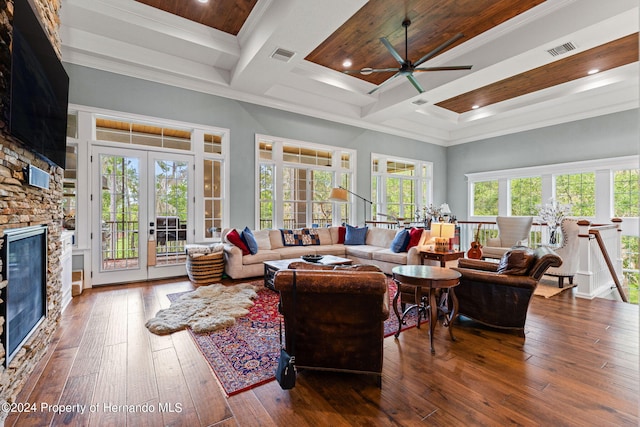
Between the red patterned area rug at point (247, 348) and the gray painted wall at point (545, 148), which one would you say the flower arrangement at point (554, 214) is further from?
the red patterned area rug at point (247, 348)

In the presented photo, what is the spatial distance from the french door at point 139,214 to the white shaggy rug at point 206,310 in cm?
141

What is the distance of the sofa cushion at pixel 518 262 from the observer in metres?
2.75

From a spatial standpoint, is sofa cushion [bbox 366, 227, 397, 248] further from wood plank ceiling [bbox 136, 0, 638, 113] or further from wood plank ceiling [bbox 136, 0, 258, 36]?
wood plank ceiling [bbox 136, 0, 258, 36]

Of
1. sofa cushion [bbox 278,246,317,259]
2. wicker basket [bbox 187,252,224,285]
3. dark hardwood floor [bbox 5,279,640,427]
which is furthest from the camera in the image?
sofa cushion [bbox 278,246,317,259]

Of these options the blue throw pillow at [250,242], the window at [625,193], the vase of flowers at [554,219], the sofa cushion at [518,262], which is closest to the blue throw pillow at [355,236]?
the blue throw pillow at [250,242]

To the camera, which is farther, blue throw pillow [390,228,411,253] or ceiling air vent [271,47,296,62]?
blue throw pillow [390,228,411,253]

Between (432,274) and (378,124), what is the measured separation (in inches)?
228

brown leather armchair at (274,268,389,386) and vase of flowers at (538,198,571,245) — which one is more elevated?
vase of flowers at (538,198,571,245)

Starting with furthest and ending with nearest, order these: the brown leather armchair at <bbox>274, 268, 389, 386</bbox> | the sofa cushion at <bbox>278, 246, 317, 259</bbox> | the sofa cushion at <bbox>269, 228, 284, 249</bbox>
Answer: the sofa cushion at <bbox>269, 228, 284, 249</bbox>, the sofa cushion at <bbox>278, 246, 317, 259</bbox>, the brown leather armchair at <bbox>274, 268, 389, 386</bbox>

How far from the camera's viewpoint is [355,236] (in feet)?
20.2

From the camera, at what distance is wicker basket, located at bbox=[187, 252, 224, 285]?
468 centimetres

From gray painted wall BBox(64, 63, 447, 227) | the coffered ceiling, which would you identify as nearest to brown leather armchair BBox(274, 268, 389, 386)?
the coffered ceiling

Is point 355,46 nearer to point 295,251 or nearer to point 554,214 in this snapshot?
point 295,251

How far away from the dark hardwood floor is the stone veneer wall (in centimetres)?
14
